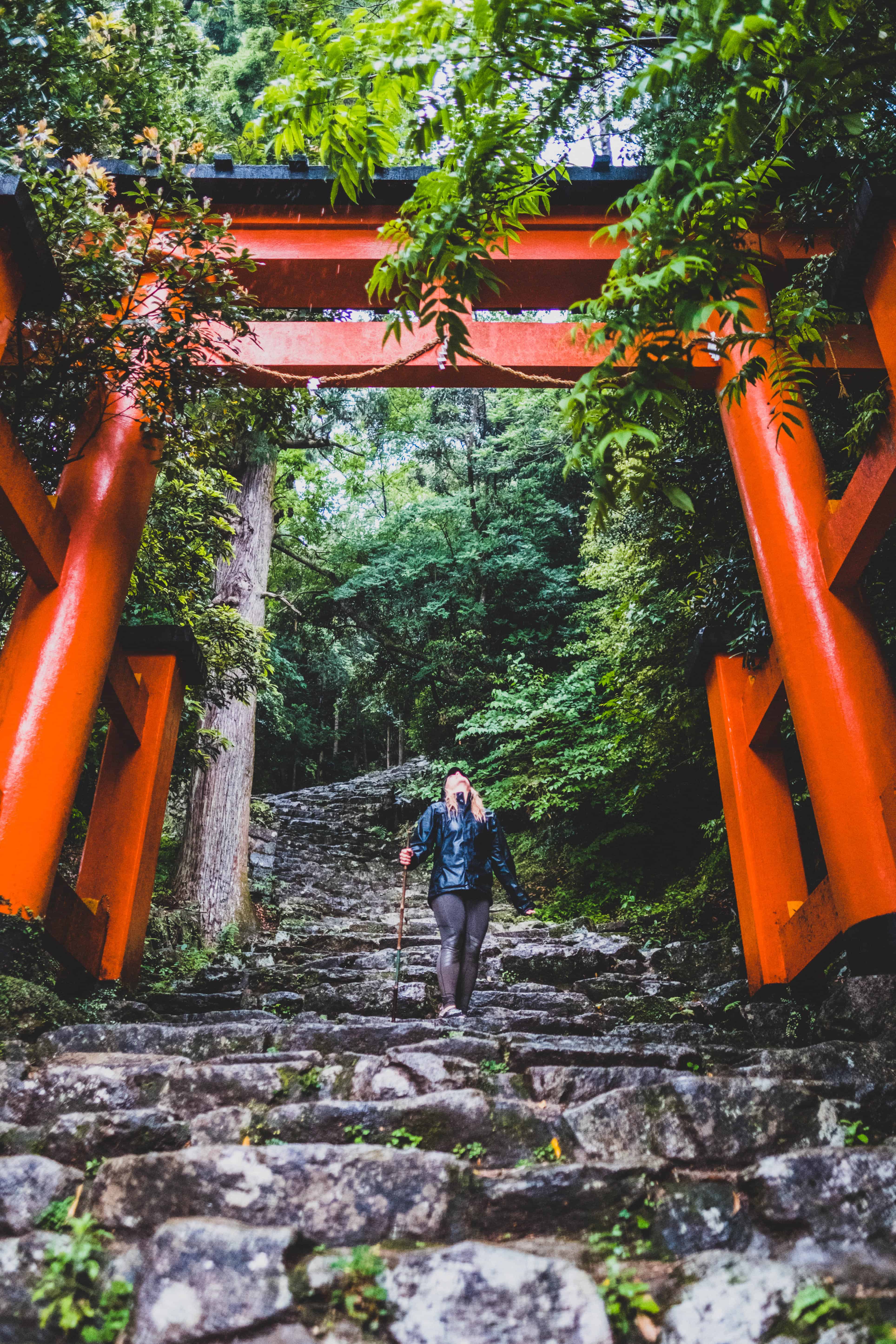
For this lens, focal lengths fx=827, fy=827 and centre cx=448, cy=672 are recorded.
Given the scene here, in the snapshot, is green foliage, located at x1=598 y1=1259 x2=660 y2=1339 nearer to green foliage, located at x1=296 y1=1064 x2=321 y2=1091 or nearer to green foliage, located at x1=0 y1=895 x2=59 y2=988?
green foliage, located at x1=296 y1=1064 x2=321 y2=1091

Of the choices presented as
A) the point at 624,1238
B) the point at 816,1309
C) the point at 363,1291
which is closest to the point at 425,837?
the point at 624,1238

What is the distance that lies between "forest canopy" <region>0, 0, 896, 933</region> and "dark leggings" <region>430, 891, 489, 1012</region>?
2.58 metres

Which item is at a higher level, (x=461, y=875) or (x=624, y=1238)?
(x=461, y=875)

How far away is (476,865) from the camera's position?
5.13 m

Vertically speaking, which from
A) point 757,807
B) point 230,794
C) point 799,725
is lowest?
point 799,725

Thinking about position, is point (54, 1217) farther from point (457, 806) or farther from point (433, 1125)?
point (457, 806)

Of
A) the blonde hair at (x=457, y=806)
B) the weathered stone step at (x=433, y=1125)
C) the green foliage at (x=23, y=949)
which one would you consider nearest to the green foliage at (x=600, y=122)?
the weathered stone step at (x=433, y=1125)

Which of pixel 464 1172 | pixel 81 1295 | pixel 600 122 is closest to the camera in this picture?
pixel 81 1295

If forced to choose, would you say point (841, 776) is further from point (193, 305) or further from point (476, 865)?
point (193, 305)

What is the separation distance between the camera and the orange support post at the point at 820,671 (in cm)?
397

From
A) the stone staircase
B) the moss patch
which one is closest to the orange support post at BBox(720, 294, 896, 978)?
the stone staircase

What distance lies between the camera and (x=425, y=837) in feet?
17.5

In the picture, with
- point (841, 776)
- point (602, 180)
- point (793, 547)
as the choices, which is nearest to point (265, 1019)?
point (841, 776)

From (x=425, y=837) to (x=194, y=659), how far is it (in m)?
2.27
